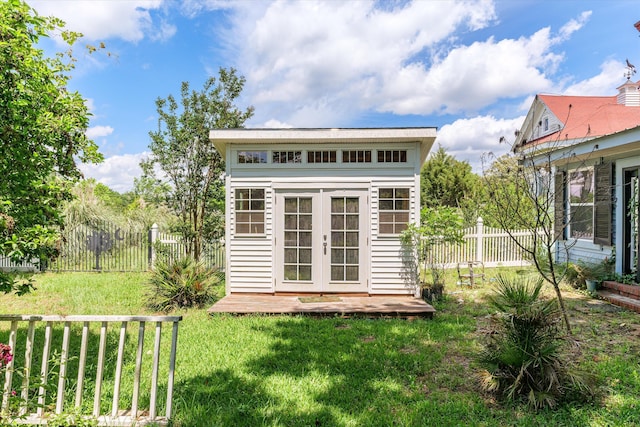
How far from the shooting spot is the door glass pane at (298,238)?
7188mm

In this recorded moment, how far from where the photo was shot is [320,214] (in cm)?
716

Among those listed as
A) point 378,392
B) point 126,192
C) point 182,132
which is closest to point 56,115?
point 378,392

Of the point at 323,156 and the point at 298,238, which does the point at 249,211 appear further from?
the point at 323,156

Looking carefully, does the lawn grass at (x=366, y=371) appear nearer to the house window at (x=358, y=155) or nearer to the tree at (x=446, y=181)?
the house window at (x=358, y=155)

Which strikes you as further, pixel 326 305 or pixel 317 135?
pixel 317 135

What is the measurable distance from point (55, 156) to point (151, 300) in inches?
166

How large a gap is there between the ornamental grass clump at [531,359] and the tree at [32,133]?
12.8 feet

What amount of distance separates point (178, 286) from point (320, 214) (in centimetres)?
301

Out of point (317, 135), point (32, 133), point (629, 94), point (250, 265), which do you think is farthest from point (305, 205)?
point (629, 94)

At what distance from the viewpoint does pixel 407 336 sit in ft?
16.5

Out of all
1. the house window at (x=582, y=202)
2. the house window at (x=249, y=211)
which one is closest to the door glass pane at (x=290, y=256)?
the house window at (x=249, y=211)

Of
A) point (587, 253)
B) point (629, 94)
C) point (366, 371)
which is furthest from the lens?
point (629, 94)

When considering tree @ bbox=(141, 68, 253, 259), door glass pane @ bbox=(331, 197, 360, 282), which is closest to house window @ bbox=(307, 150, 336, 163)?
door glass pane @ bbox=(331, 197, 360, 282)

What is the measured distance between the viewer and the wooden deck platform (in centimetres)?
602
